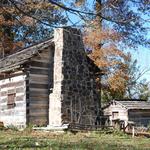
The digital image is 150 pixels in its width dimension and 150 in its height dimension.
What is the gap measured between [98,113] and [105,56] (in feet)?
22.9

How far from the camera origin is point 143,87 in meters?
63.0

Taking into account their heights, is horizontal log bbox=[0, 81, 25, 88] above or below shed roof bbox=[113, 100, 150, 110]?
above

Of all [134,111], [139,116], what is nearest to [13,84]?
[134,111]

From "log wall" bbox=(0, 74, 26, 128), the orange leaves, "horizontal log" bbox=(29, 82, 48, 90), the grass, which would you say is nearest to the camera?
the grass

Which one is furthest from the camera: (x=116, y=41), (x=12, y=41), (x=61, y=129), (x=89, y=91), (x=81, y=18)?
(x=12, y=41)

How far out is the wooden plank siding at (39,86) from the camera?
89.6 ft

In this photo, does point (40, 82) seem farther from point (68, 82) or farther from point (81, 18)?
point (81, 18)

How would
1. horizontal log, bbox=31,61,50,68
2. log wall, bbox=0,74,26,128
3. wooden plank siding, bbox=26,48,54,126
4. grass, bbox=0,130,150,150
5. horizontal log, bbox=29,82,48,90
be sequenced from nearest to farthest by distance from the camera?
1. grass, bbox=0,130,150,150
2. wooden plank siding, bbox=26,48,54,126
3. log wall, bbox=0,74,26,128
4. horizontal log, bbox=29,82,48,90
5. horizontal log, bbox=31,61,50,68

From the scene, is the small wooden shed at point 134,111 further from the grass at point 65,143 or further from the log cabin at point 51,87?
the grass at point 65,143

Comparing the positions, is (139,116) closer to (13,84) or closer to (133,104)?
(133,104)

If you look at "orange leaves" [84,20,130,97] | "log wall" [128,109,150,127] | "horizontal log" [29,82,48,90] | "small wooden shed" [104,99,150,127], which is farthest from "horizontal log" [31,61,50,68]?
"log wall" [128,109,150,127]

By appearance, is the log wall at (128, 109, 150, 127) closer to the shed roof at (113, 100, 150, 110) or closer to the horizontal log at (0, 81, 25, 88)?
the shed roof at (113, 100, 150, 110)

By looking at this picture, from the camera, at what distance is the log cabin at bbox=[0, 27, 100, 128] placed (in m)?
27.3

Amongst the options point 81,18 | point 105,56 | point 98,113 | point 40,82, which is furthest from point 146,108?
point 81,18
